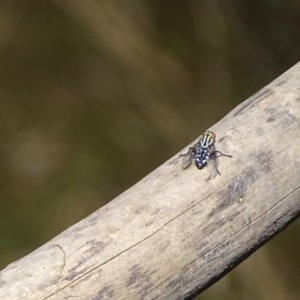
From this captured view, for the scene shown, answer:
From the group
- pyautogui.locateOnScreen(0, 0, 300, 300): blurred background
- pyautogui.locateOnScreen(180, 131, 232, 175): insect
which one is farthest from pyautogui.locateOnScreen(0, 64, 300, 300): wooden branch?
pyautogui.locateOnScreen(0, 0, 300, 300): blurred background

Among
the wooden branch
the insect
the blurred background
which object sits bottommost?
the wooden branch

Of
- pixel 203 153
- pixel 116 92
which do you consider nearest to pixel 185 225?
pixel 203 153

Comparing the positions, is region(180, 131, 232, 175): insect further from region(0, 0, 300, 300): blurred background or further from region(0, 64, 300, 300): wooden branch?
region(0, 0, 300, 300): blurred background

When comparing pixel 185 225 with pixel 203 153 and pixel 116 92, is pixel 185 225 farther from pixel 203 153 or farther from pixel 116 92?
pixel 116 92

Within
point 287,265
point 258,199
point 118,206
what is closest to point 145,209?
point 118,206

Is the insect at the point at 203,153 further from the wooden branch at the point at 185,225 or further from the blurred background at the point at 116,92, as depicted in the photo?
the blurred background at the point at 116,92

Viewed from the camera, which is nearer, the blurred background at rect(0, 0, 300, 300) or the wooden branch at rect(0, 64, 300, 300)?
the wooden branch at rect(0, 64, 300, 300)

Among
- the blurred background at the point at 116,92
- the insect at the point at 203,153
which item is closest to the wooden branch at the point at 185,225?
the insect at the point at 203,153
